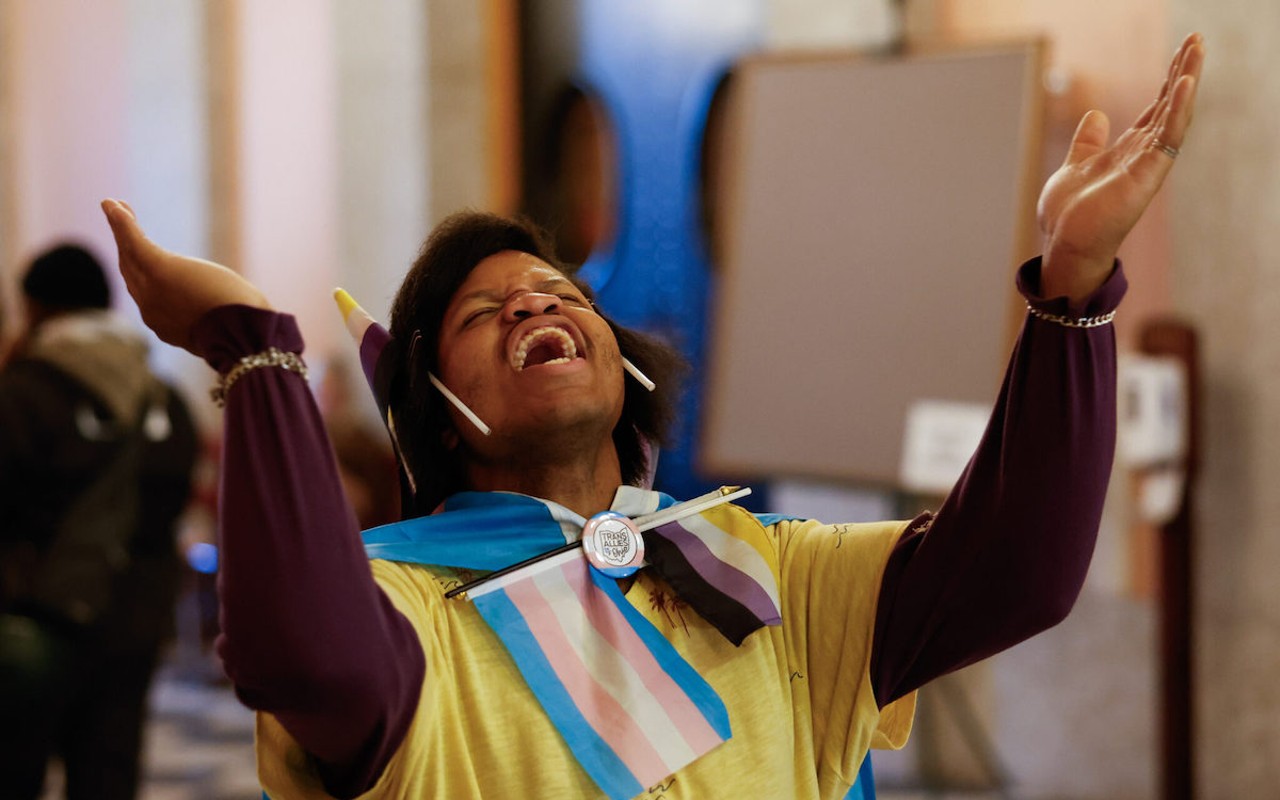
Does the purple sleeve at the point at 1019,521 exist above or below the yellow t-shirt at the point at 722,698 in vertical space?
above

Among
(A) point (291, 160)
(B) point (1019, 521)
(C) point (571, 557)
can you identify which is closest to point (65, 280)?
(C) point (571, 557)

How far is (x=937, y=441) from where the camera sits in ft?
10.7

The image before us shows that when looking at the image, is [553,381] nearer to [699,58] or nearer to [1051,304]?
[1051,304]

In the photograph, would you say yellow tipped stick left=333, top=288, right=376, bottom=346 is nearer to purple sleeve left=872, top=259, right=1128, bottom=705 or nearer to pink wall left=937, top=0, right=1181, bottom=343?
purple sleeve left=872, top=259, right=1128, bottom=705

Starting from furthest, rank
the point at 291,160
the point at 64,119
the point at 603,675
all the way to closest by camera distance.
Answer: the point at 64,119
the point at 291,160
the point at 603,675

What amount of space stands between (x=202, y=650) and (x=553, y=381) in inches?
226

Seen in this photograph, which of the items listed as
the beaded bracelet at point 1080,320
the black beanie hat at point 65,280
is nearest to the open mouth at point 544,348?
the beaded bracelet at point 1080,320

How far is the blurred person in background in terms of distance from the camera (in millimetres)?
3010

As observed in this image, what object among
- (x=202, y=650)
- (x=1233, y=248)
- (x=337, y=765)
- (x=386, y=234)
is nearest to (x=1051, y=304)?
(x=337, y=765)

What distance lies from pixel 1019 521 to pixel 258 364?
68 centimetres

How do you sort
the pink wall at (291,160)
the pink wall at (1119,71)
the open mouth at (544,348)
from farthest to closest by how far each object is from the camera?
the pink wall at (291,160), the pink wall at (1119,71), the open mouth at (544,348)

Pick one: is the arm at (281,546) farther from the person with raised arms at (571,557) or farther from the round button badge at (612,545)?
the round button badge at (612,545)

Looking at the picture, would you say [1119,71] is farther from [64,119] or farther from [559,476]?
[64,119]

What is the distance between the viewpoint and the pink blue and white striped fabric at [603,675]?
4.18 ft
